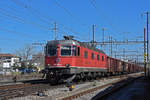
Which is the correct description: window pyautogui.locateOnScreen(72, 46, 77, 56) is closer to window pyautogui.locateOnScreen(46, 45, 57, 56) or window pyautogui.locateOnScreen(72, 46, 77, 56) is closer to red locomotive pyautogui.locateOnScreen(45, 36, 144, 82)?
red locomotive pyautogui.locateOnScreen(45, 36, 144, 82)

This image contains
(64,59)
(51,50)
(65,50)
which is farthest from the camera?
(51,50)

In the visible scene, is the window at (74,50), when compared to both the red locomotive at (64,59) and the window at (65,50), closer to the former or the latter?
the red locomotive at (64,59)

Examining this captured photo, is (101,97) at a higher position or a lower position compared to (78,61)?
lower

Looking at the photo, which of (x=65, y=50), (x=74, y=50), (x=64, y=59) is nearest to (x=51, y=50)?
(x=65, y=50)

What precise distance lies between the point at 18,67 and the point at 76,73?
48501 millimetres

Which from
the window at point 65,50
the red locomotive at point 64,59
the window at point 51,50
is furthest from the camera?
the window at point 51,50

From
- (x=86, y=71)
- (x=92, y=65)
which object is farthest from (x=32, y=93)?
(x=92, y=65)

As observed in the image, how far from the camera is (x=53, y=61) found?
717 inches

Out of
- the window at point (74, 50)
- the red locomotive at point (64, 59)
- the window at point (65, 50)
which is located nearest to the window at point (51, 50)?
the red locomotive at point (64, 59)

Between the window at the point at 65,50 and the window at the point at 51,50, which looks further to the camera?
the window at the point at 51,50

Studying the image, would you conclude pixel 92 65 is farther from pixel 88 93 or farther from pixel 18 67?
pixel 18 67

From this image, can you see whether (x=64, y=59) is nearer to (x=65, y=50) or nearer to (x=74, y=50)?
(x=65, y=50)

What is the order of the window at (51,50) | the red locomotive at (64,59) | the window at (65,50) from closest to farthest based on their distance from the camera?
the red locomotive at (64,59)
the window at (65,50)
the window at (51,50)

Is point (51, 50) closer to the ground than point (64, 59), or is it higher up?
higher up
